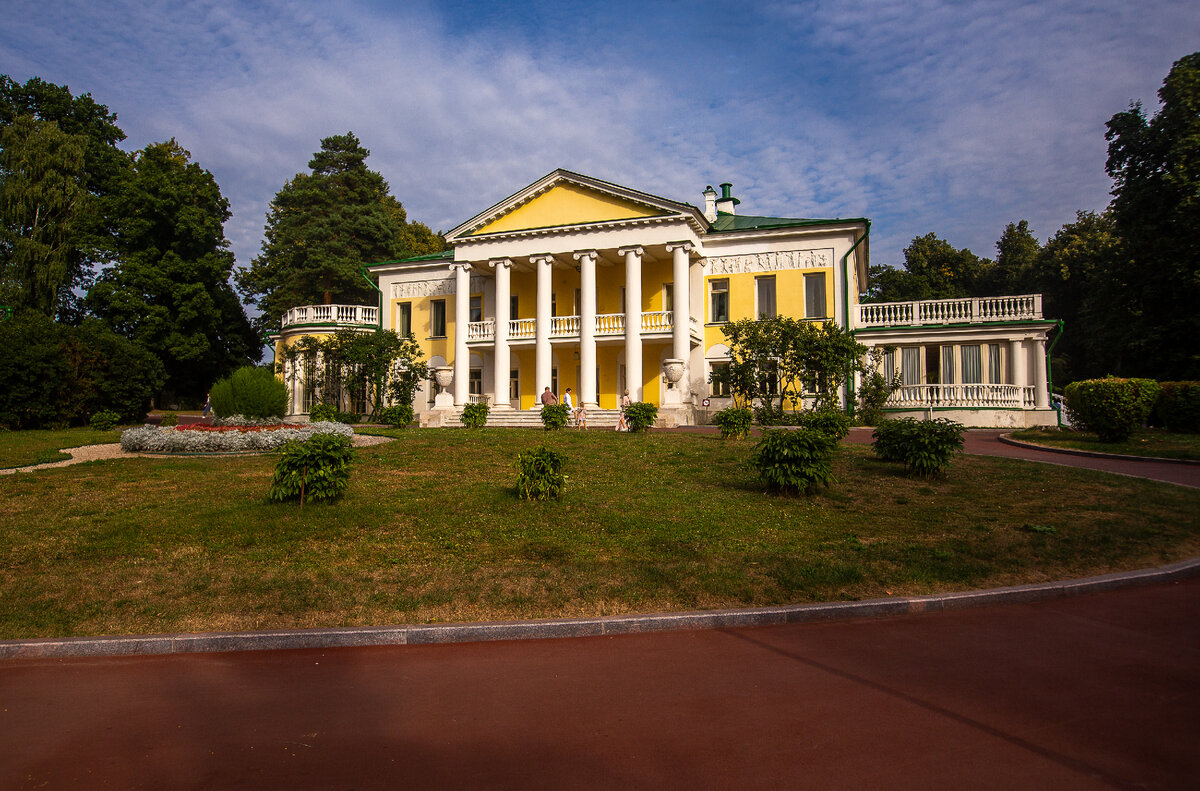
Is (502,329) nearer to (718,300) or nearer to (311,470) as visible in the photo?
(718,300)

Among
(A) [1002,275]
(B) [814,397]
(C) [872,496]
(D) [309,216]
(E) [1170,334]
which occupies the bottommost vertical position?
(C) [872,496]

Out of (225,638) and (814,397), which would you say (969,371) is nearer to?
(814,397)

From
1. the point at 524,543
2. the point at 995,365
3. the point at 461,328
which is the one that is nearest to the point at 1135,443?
the point at 995,365

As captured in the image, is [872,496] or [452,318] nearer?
[872,496]

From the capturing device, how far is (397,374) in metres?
31.6

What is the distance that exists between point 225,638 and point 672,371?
22.0 m

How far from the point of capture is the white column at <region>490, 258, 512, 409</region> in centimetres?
3189

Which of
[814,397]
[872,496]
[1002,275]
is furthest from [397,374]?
[1002,275]

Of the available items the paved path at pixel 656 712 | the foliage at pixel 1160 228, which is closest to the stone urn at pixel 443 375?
the paved path at pixel 656 712

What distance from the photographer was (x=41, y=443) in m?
17.9

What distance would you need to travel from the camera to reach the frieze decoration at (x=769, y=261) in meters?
30.8

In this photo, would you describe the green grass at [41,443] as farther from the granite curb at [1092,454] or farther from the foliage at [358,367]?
the granite curb at [1092,454]

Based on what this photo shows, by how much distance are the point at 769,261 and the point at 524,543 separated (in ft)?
84.9

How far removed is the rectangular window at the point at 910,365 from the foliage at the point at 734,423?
14738 millimetres
